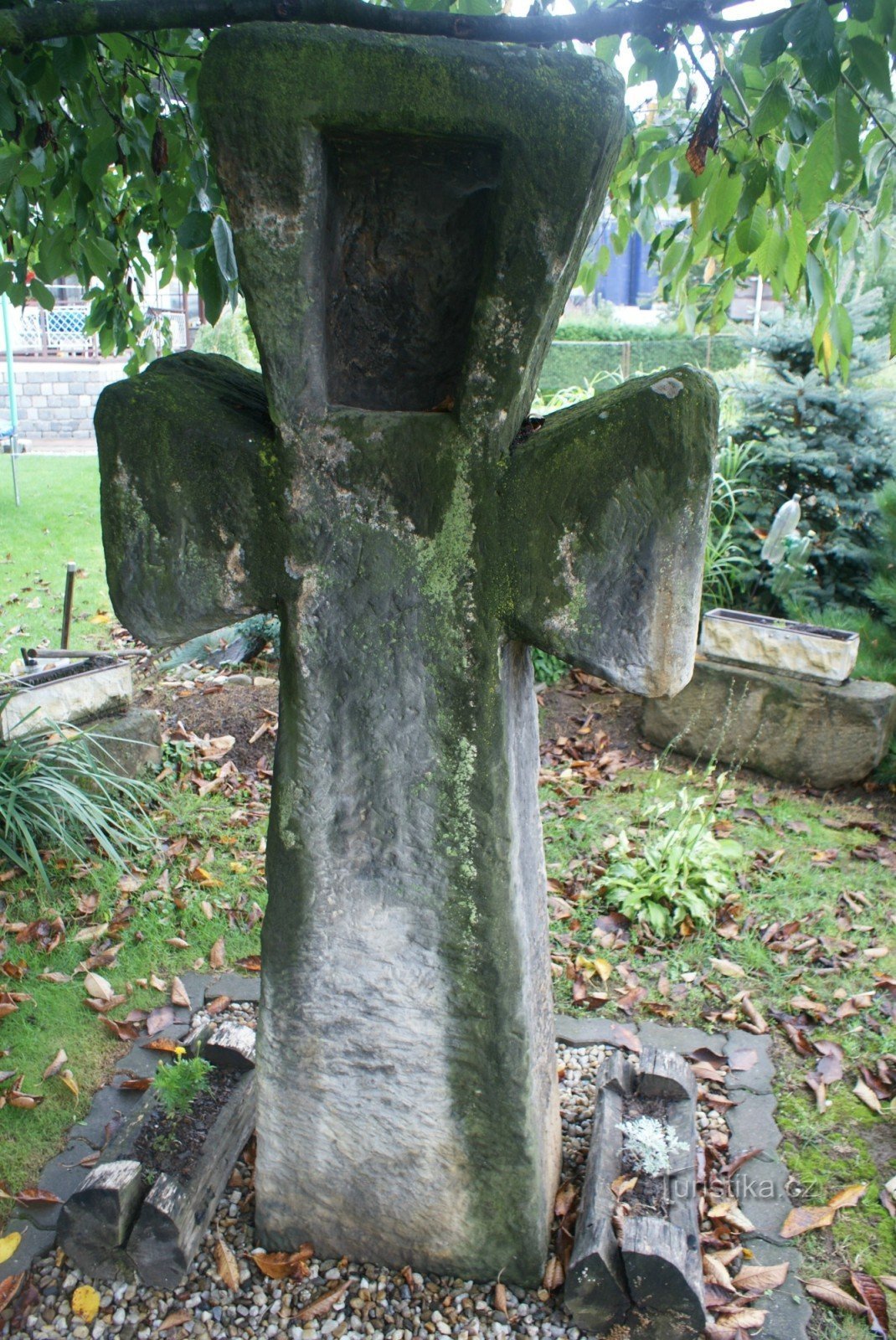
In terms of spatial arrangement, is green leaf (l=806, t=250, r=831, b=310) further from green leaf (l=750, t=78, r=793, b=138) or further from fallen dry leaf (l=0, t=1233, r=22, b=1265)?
fallen dry leaf (l=0, t=1233, r=22, b=1265)

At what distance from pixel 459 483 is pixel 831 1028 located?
2559mm

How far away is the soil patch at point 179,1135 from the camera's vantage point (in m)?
2.37

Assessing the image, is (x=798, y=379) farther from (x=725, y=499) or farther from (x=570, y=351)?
(x=570, y=351)

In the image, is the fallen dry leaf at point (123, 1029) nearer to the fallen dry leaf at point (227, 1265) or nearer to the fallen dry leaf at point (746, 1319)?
the fallen dry leaf at point (227, 1265)

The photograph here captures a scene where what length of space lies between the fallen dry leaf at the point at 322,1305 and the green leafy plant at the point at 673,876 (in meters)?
2.08

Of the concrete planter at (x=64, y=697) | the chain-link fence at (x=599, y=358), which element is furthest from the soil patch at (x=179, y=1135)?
the chain-link fence at (x=599, y=358)

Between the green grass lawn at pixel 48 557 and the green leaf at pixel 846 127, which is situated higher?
the green leaf at pixel 846 127

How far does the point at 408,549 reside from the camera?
6.22 feet

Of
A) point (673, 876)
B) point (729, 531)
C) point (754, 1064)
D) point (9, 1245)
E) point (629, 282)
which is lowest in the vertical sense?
point (9, 1245)

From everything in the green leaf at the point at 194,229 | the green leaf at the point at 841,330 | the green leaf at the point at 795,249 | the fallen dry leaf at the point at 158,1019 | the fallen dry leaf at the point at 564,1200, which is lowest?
the fallen dry leaf at the point at 158,1019

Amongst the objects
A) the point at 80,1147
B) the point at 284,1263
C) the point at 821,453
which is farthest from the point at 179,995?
the point at 821,453

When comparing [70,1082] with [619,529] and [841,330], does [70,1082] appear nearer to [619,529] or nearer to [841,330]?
[619,529]

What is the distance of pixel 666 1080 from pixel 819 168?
211cm

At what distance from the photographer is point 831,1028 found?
3.41m
